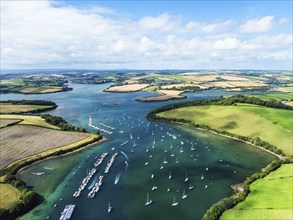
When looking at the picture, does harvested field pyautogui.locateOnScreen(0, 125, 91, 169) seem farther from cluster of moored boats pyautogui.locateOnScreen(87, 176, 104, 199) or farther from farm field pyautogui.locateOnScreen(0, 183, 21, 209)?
cluster of moored boats pyautogui.locateOnScreen(87, 176, 104, 199)

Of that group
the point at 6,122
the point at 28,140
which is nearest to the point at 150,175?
the point at 28,140

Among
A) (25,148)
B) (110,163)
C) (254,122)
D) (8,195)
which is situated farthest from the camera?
(254,122)

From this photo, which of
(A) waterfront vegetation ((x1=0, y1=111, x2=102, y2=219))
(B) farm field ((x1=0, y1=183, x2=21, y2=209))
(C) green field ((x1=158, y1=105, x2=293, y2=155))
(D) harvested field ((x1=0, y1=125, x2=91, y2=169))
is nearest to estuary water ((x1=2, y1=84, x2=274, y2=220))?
(A) waterfront vegetation ((x1=0, y1=111, x2=102, y2=219))

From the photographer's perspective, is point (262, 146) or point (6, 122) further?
point (6, 122)

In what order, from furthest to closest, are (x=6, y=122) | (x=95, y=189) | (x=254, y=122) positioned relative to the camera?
1. (x=6, y=122)
2. (x=254, y=122)
3. (x=95, y=189)

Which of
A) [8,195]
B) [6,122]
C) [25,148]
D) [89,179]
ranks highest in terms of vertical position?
[6,122]

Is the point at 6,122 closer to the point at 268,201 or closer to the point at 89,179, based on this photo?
the point at 89,179

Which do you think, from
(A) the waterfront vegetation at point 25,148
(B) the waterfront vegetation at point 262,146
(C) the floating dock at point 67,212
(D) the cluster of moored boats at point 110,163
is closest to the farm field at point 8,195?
(A) the waterfront vegetation at point 25,148

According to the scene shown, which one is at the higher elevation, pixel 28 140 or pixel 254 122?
pixel 254 122
